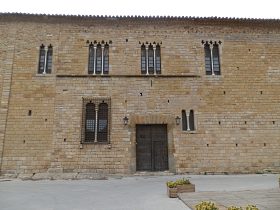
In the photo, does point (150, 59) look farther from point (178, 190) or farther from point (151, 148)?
point (178, 190)

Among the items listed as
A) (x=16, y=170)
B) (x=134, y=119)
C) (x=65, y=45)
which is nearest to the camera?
(x=16, y=170)

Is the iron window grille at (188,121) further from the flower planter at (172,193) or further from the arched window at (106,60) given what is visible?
the flower planter at (172,193)

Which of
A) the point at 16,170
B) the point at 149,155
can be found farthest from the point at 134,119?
the point at 16,170

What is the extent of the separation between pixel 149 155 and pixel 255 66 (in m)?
7.13

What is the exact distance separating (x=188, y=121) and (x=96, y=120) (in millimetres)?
4448

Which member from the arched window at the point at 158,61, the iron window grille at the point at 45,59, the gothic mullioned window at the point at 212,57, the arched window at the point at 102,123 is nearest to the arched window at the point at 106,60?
the arched window at the point at 102,123

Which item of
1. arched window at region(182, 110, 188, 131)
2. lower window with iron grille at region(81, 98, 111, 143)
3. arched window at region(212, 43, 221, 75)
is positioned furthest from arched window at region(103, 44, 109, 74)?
arched window at region(212, 43, 221, 75)

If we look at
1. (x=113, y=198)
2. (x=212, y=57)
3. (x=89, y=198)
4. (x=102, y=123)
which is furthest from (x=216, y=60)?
(x=89, y=198)

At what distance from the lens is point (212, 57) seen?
14891mm

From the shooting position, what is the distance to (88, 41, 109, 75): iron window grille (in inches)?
571

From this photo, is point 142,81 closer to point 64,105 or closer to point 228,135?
point 64,105

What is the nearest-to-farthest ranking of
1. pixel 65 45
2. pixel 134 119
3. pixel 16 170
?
pixel 16 170 < pixel 134 119 < pixel 65 45

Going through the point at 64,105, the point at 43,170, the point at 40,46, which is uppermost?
the point at 40,46

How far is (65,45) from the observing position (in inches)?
576
